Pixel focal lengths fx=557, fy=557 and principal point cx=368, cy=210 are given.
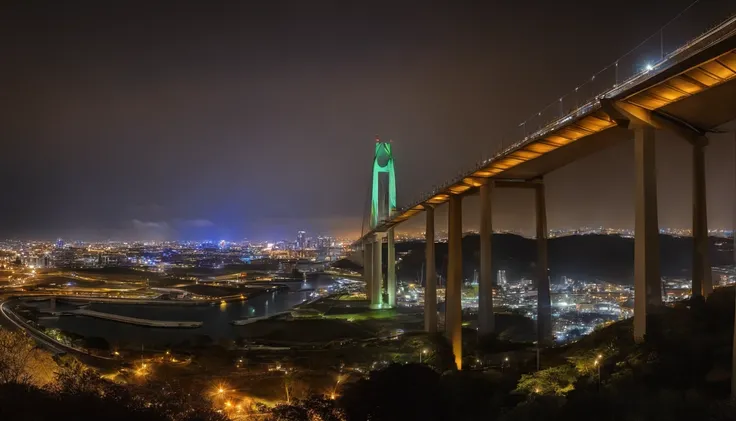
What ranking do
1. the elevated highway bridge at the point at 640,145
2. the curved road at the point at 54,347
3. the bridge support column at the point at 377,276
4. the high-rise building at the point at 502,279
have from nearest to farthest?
the elevated highway bridge at the point at 640,145 → the curved road at the point at 54,347 → the bridge support column at the point at 377,276 → the high-rise building at the point at 502,279

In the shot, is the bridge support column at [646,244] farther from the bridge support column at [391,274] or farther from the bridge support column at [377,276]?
the bridge support column at [377,276]

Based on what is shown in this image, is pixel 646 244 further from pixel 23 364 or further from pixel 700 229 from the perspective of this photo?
pixel 23 364

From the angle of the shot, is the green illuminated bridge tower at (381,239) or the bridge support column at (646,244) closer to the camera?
the bridge support column at (646,244)

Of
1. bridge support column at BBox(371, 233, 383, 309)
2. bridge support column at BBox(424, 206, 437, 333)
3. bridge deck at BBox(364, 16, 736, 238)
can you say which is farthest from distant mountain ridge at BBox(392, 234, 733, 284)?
bridge deck at BBox(364, 16, 736, 238)

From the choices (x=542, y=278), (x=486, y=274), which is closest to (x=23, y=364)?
(x=486, y=274)

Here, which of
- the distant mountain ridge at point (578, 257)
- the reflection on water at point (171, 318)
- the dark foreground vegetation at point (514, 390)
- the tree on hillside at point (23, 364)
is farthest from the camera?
the distant mountain ridge at point (578, 257)

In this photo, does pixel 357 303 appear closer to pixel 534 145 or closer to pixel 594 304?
pixel 594 304

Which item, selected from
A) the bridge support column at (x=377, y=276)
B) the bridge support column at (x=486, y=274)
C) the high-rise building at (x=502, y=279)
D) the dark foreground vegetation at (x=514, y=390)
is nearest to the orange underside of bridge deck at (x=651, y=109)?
the bridge support column at (x=486, y=274)

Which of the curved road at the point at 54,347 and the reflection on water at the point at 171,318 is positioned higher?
the curved road at the point at 54,347
